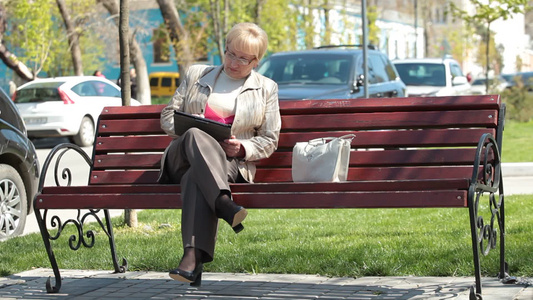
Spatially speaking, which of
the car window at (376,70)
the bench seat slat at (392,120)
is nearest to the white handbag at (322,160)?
the bench seat slat at (392,120)

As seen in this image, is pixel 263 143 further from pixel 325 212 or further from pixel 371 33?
pixel 371 33

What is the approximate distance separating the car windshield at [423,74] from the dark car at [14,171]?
15.9m

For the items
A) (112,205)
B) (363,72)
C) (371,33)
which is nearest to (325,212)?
(112,205)

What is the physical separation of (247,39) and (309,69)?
10108 millimetres

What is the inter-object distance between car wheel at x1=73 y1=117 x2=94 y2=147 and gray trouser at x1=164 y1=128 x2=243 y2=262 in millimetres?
17021

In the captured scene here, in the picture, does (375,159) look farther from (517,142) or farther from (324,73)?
(517,142)

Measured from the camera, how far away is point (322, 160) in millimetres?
5520

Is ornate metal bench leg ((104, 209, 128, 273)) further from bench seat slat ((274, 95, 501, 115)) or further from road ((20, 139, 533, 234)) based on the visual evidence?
road ((20, 139, 533, 234))

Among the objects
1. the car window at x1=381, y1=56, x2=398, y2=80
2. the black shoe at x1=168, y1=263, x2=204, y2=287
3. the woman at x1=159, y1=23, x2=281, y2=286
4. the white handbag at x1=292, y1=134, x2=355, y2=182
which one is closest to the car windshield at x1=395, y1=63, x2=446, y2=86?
the car window at x1=381, y1=56, x2=398, y2=80

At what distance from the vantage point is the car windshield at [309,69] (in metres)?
15.6

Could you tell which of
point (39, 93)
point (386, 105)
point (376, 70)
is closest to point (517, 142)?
point (376, 70)

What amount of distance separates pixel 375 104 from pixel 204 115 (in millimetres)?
1013

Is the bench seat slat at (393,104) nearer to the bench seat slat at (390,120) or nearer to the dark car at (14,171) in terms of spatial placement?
the bench seat slat at (390,120)

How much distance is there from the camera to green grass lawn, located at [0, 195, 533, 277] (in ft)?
20.0
